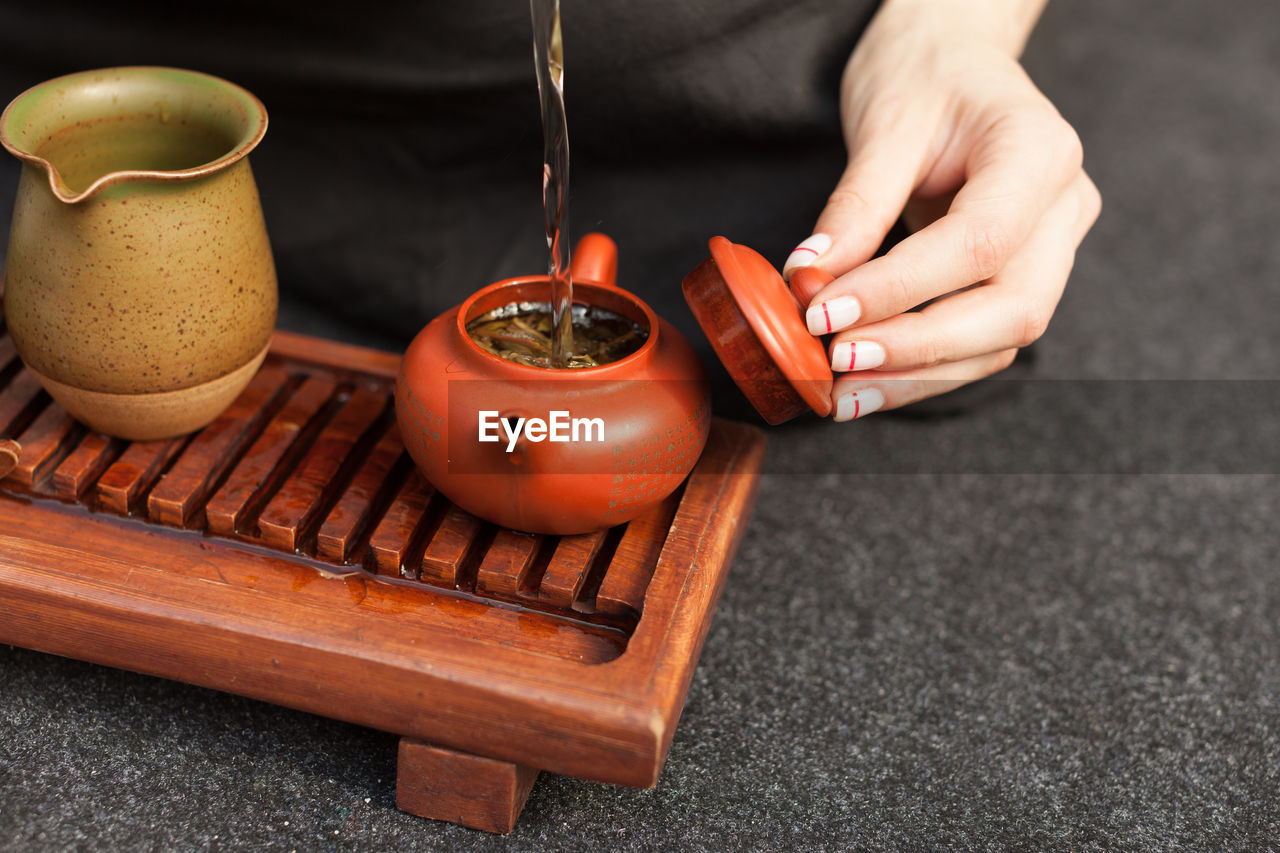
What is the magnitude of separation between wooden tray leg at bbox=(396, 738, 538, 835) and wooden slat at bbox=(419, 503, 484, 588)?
122 millimetres

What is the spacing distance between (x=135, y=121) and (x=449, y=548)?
45cm

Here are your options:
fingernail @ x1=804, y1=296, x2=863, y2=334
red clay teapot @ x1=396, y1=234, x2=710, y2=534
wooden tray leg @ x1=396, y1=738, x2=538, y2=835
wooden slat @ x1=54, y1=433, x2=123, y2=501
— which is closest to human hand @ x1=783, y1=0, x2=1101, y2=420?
fingernail @ x1=804, y1=296, x2=863, y2=334

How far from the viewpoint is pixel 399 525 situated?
2.89 feet

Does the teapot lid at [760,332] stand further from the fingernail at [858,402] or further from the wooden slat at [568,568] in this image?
the wooden slat at [568,568]

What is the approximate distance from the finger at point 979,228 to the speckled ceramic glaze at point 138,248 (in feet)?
1.51

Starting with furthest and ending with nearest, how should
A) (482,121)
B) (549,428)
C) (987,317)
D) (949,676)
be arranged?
(482,121) → (949,676) → (987,317) → (549,428)

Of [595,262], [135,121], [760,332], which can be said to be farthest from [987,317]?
[135,121]

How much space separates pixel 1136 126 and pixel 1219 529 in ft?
3.83

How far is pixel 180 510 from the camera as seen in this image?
88cm

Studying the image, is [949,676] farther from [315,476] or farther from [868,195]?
[315,476]

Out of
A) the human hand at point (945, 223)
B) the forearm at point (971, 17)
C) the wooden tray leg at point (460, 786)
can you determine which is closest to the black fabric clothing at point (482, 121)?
the forearm at point (971, 17)

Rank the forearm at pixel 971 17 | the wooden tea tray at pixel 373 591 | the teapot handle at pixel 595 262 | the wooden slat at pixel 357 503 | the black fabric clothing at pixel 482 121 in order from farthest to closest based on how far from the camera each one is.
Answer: the black fabric clothing at pixel 482 121 → the forearm at pixel 971 17 → the teapot handle at pixel 595 262 → the wooden slat at pixel 357 503 → the wooden tea tray at pixel 373 591

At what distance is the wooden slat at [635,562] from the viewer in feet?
2.75

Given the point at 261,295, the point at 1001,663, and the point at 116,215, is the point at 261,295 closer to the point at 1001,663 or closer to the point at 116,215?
the point at 116,215
